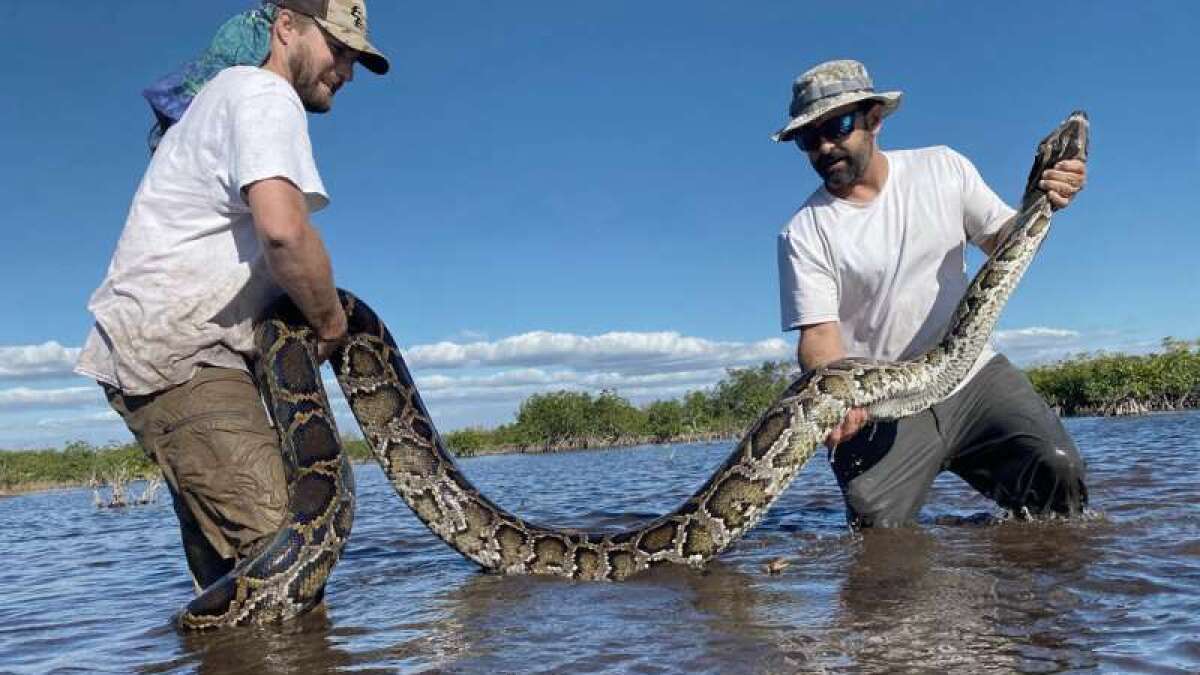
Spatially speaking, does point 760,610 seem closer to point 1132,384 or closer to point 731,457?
point 731,457

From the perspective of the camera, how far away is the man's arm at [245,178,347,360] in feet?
16.3

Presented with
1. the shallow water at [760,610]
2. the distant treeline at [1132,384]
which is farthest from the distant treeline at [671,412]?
the shallow water at [760,610]

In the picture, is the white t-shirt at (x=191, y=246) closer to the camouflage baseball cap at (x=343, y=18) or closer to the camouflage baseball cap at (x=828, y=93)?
the camouflage baseball cap at (x=343, y=18)

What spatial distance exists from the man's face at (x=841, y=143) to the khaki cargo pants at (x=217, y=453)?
5.21 meters

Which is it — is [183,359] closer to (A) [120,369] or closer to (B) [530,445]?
(A) [120,369]

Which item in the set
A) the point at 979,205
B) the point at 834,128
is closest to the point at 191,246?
the point at 834,128

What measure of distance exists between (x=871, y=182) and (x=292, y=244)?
5.38 m

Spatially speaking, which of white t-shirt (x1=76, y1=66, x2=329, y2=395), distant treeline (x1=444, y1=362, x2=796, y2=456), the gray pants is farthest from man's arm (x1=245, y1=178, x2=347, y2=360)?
distant treeline (x1=444, y1=362, x2=796, y2=456)

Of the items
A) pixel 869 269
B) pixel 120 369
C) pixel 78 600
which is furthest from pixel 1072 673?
pixel 78 600

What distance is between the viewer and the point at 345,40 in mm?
5617

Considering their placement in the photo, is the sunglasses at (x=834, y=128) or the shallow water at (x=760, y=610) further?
the sunglasses at (x=834, y=128)

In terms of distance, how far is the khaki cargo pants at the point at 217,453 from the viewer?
566 centimetres

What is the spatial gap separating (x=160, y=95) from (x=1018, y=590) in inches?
253

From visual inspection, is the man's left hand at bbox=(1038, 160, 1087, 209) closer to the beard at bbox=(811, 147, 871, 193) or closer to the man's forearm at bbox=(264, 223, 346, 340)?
the beard at bbox=(811, 147, 871, 193)
